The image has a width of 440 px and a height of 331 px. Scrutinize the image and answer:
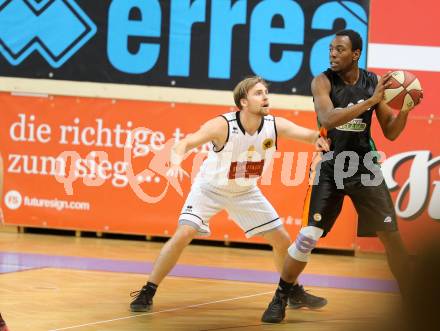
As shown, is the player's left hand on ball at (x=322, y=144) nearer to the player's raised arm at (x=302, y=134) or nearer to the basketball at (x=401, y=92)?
the player's raised arm at (x=302, y=134)

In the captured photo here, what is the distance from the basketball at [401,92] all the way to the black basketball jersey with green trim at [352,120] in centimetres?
26

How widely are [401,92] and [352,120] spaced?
45 cm

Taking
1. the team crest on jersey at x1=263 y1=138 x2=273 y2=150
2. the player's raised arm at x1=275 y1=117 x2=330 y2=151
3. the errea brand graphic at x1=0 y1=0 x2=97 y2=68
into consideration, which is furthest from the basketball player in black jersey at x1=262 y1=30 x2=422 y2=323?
the errea brand graphic at x1=0 y1=0 x2=97 y2=68

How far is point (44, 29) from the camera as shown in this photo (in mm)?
11062

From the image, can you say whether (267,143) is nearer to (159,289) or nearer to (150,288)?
(150,288)

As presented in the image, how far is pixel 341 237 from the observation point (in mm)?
10258

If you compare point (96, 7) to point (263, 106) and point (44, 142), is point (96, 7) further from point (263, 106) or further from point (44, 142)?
point (263, 106)

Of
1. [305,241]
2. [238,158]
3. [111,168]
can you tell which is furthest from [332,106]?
[111,168]

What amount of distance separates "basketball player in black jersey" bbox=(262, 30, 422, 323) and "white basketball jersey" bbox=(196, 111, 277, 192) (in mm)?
676

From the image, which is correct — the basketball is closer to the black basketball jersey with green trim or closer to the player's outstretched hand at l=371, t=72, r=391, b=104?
the player's outstretched hand at l=371, t=72, r=391, b=104

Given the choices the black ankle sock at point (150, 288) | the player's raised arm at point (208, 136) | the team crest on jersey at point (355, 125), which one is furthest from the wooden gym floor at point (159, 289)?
the player's raised arm at point (208, 136)

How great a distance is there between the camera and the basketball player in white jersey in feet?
20.6

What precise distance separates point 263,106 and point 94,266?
10.7 ft

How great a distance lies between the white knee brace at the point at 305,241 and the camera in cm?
570
